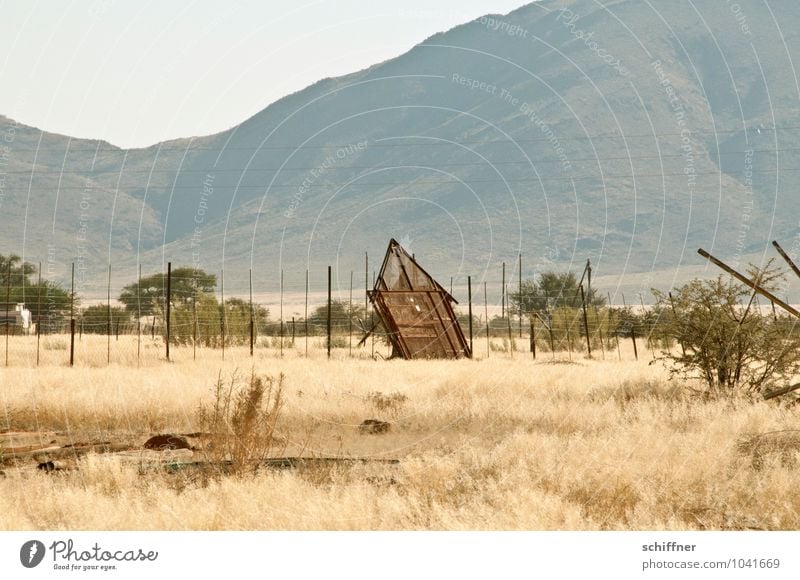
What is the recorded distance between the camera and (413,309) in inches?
1318

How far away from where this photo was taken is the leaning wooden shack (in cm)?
3325

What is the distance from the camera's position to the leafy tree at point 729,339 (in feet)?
65.0

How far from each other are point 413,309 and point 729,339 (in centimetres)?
1459

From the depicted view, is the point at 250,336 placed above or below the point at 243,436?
above

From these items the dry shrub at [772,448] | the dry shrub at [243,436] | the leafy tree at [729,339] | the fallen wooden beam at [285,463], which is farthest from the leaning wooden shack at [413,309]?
the dry shrub at [243,436]

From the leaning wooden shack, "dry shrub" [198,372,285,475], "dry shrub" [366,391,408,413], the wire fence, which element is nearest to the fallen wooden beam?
"dry shrub" [198,372,285,475]

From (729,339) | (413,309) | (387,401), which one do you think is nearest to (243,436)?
(387,401)

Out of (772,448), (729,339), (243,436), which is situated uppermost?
(729,339)

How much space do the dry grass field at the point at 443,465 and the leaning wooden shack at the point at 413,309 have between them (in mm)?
10307

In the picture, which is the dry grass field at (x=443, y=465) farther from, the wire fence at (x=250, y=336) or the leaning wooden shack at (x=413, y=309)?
the leaning wooden shack at (x=413, y=309)

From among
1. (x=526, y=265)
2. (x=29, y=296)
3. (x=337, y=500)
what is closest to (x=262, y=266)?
(x=526, y=265)

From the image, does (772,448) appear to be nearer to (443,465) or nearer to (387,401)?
(443,465)
